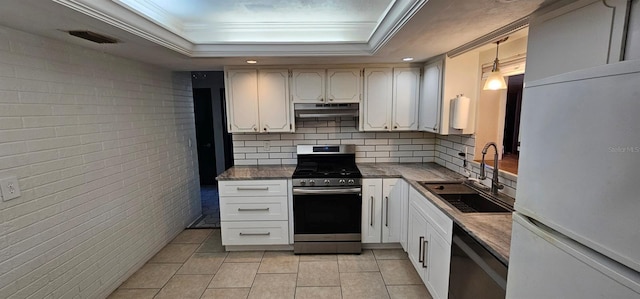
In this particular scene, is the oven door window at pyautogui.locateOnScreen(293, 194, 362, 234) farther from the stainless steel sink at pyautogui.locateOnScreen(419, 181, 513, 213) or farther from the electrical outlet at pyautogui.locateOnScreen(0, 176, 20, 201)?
the electrical outlet at pyautogui.locateOnScreen(0, 176, 20, 201)

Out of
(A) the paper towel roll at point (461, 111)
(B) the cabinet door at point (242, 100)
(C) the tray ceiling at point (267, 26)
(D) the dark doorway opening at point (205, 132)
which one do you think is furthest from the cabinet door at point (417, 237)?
(D) the dark doorway opening at point (205, 132)

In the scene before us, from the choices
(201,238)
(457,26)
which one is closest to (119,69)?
(201,238)

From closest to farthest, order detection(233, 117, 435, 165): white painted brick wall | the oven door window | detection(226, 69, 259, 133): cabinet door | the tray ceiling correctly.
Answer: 1. the tray ceiling
2. the oven door window
3. detection(226, 69, 259, 133): cabinet door
4. detection(233, 117, 435, 165): white painted brick wall

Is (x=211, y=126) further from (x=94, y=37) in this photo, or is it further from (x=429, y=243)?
(x=429, y=243)

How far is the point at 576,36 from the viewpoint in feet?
3.87

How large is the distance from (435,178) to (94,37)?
2.99 metres

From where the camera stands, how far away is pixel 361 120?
3252 mm

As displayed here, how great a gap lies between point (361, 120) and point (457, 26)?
159cm

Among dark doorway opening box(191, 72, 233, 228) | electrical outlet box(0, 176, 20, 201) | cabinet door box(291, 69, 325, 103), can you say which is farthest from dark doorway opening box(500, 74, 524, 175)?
dark doorway opening box(191, 72, 233, 228)

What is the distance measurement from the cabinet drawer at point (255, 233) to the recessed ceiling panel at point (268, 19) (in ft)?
6.12

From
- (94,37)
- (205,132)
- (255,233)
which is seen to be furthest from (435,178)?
(205,132)

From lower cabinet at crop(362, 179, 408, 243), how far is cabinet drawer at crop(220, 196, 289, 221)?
2.86ft

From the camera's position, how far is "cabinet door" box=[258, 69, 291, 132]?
3150 millimetres

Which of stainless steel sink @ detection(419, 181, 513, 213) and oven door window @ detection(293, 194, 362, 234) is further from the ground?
stainless steel sink @ detection(419, 181, 513, 213)
